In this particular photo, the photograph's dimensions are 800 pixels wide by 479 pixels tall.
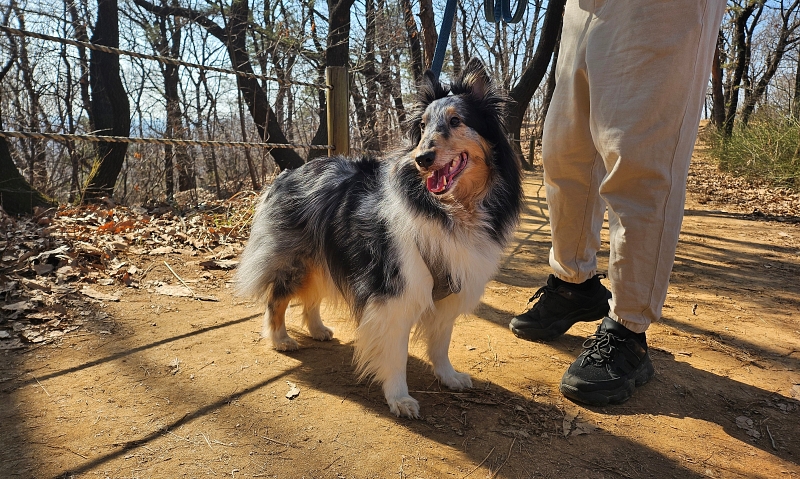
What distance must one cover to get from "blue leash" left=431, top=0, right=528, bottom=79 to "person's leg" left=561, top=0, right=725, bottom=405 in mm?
829

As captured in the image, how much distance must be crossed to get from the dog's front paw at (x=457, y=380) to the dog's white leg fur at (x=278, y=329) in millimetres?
845

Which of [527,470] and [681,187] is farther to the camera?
[681,187]

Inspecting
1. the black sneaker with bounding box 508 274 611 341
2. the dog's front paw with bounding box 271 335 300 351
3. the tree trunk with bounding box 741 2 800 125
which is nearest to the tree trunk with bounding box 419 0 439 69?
the black sneaker with bounding box 508 274 611 341

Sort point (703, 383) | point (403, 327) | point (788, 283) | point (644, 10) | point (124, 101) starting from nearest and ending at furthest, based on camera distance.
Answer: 1. point (644, 10)
2. point (403, 327)
3. point (703, 383)
4. point (788, 283)
5. point (124, 101)

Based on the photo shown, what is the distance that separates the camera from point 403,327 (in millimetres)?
2139

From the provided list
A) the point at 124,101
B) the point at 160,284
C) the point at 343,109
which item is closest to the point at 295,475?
the point at 160,284

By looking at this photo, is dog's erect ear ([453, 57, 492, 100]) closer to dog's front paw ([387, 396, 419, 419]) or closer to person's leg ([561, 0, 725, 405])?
person's leg ([561, 0, 725, 405])

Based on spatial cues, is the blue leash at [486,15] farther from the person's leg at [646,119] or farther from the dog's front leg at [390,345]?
the dog's front leg at [390,345]

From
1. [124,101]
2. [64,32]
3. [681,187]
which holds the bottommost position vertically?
[681,187]

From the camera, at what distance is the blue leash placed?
8.89ft

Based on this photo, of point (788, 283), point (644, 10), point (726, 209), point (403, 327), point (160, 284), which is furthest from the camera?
point (726, 209)

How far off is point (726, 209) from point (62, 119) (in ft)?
37.9

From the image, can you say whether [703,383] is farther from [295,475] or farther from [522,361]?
[295,475]

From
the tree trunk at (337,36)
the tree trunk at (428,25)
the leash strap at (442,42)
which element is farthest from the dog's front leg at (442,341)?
the tree trunk at (337,36)
